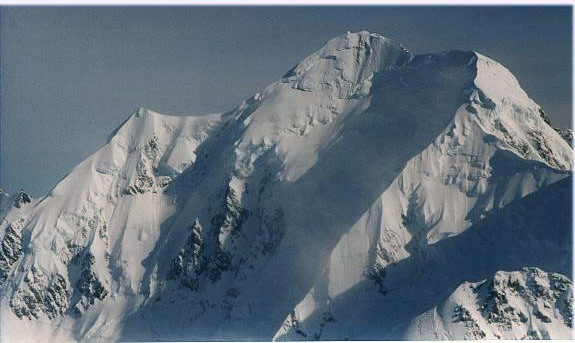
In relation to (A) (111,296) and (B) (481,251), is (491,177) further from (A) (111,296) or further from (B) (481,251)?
(A) (111,296)

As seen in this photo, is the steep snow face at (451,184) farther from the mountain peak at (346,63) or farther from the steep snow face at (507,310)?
the mountain peak at (346,63)

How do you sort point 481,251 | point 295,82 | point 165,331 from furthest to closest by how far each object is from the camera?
point 295,82 < point 165,331 < point 481,251

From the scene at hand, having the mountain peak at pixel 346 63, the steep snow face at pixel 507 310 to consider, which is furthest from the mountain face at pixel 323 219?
the mountain peak at pixel 346 63

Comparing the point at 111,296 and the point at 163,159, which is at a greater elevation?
the point at 163,159

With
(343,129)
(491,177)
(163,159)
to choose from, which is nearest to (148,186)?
(163,159)

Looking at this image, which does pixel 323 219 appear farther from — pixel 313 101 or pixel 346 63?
pixel 346 63

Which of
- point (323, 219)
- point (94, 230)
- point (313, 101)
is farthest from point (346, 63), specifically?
point (94, 230)
